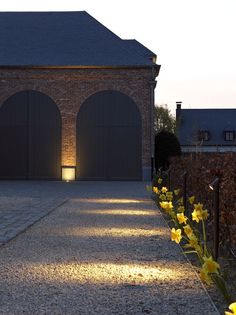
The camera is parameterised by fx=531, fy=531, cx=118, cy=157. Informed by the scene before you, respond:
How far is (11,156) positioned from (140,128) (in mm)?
6875

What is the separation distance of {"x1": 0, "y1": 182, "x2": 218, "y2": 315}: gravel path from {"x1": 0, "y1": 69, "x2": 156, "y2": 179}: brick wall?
17.6 metres

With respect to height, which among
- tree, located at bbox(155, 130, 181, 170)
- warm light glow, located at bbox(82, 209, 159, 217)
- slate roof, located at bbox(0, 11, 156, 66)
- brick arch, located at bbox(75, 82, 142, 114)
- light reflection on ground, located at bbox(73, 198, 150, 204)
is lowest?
light reflection on ground, located at bbox(73, 198, 150, 204)

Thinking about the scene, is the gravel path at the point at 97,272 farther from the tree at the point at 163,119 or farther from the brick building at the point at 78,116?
the tree at the point at 163,119

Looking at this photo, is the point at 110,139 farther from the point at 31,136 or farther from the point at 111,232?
the point at 111,232

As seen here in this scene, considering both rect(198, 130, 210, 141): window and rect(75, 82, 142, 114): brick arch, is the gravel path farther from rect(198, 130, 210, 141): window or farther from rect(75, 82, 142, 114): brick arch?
rect(198, 130, 210, 141): window

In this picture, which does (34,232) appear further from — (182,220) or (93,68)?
(93,68)

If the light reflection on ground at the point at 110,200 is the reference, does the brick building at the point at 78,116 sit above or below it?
above

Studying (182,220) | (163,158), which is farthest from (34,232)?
(163,158)

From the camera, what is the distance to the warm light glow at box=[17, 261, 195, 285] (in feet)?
→ 17.1

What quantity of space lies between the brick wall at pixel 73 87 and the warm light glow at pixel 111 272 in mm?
21265

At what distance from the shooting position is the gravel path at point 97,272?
169 inches

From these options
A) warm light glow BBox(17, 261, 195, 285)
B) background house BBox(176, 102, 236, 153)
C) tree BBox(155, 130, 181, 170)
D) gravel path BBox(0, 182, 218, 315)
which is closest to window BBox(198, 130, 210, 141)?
background house BBox(176, 102, 236, 153)

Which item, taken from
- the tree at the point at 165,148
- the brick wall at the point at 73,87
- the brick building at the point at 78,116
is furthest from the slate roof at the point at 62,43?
the tree at the point at 165,148

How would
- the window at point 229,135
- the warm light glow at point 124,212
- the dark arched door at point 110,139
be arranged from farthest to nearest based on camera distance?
the window at point 229,135
the dark arched door at point 110,139
the warm light glow at point 124,212
